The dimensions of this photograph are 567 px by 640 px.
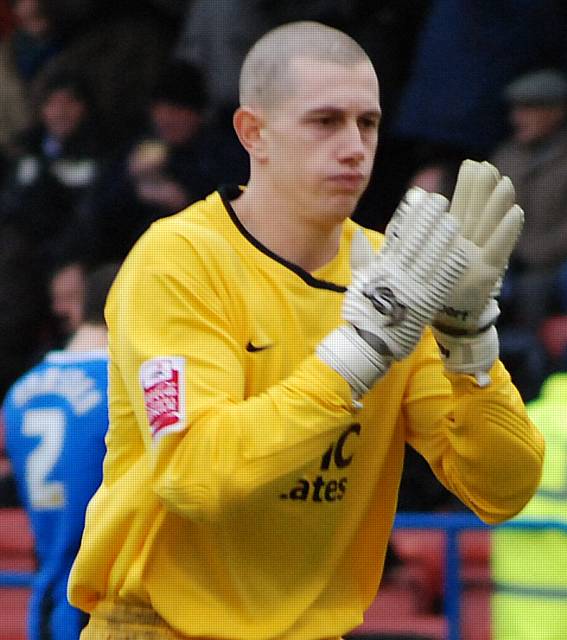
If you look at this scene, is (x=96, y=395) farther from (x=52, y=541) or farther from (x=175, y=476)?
(x=175, y=476)

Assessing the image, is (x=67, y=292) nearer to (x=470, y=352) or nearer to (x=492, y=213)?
(x=470, y=352)

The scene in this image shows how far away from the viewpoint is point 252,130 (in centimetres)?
343

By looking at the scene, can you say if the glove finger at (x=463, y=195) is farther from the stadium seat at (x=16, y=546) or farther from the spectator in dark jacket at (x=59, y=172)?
the spectator in dark jacket at (x=59, y=172)

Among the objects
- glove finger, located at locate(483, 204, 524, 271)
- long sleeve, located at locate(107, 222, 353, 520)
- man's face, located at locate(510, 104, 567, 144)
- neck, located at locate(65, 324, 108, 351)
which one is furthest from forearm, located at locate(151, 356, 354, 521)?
man's face, located at locate(510, 104, 567, 144)

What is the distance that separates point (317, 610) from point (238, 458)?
0.59 meters

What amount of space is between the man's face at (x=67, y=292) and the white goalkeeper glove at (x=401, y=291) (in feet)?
16.6

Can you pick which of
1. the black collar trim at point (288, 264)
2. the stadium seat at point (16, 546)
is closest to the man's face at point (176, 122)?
the stadium seat at point (16, 546)

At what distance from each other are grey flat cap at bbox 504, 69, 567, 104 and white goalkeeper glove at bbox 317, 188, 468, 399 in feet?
13.8

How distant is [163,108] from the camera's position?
8.21m

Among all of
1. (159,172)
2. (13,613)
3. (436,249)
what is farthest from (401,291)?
(159,172)

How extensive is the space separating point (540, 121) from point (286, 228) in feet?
12.7

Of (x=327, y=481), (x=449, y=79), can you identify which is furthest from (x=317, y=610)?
(x=449, y=79)

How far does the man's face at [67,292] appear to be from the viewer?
8070mm

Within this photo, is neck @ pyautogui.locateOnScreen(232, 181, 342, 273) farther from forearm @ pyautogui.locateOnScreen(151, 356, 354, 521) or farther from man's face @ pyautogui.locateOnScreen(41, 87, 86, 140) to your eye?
man's face @ pyautogui.locateOnScreen(41, 87, 86, 140)
